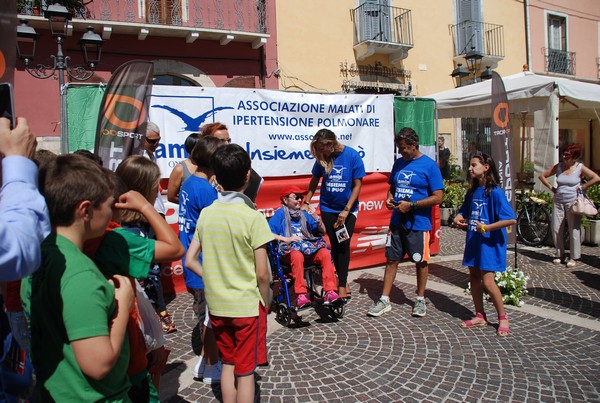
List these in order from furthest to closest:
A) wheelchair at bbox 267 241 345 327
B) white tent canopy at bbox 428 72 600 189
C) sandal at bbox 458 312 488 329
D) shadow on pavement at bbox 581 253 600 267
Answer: white tent canopy at bbox 428 72 600 189, shadow on pavement at bbox 581 253 600 267, wheelchair at bbox 267 241 345 327, sandal at bbox 458 312 488 329

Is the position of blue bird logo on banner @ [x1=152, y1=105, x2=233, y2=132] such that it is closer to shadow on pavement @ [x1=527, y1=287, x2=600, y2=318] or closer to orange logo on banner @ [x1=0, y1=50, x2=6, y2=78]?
orange logo on banner @ [x1=0, y1=50, x2=6, y2=78]

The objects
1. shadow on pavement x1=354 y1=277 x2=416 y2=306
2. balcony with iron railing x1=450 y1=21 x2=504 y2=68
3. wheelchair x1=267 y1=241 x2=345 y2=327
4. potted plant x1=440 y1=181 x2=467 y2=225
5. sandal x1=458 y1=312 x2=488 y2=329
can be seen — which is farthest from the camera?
balcony with iron railing x1=450 y1=21 x2=504 y2=68

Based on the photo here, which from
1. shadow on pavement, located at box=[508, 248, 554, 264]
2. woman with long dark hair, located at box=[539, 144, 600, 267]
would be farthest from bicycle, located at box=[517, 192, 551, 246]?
woman with long dark hair, located at box=[539, 144, 600, 267]

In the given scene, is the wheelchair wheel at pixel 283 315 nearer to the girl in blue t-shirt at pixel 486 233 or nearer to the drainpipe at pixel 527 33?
the girl in blue t-shirt at pixel 486 233

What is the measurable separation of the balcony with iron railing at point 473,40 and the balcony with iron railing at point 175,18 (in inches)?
319

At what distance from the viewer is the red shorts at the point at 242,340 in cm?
256

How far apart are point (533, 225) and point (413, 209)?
4724 millimetres

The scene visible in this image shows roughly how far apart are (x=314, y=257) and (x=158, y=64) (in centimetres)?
1001

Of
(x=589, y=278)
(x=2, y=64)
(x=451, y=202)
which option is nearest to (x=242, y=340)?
(x=2, y=64)

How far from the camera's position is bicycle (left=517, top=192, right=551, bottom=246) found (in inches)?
325

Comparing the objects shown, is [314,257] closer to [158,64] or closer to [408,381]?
[408,381]

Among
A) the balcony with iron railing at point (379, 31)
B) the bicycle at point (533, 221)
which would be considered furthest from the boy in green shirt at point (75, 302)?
the balcony with iron railing at point (379, 31)

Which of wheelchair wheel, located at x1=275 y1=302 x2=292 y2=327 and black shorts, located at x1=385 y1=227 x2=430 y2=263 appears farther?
black shorts, located at x1=385 y1=227 x2=430 y2=263

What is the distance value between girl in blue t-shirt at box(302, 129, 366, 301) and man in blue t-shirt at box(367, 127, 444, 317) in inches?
17.1
